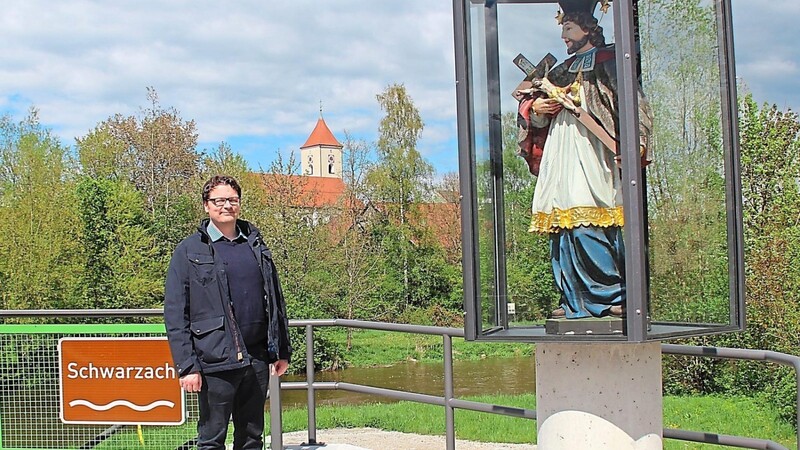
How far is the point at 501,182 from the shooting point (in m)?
4.34

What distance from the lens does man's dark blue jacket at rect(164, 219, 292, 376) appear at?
4488 mm

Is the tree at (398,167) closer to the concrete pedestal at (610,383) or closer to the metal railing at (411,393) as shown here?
the metal railing at (411,393)

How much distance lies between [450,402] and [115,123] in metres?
38.2

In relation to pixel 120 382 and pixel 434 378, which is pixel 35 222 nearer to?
pixel 434 378

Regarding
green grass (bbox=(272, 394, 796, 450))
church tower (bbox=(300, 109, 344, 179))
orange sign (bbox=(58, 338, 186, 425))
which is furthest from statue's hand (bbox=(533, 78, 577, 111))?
church tower (bbox=(300, 109, 344, 179))

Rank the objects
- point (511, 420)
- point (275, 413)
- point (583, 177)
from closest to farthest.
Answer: point (583, 177) < point (275, 413) < point (511, 420)

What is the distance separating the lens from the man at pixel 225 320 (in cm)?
450

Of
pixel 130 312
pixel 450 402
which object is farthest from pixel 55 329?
pixel 450 402

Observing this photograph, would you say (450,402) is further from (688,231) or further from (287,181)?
(287,181)

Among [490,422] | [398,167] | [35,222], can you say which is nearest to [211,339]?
[490,422]

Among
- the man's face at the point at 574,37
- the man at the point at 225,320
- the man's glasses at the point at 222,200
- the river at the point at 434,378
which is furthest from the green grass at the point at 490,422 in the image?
the man's face at the point at 574,37

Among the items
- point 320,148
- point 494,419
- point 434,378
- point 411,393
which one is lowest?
point 434,378

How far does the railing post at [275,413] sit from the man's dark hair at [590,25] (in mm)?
3007

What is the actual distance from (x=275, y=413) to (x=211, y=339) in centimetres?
173
